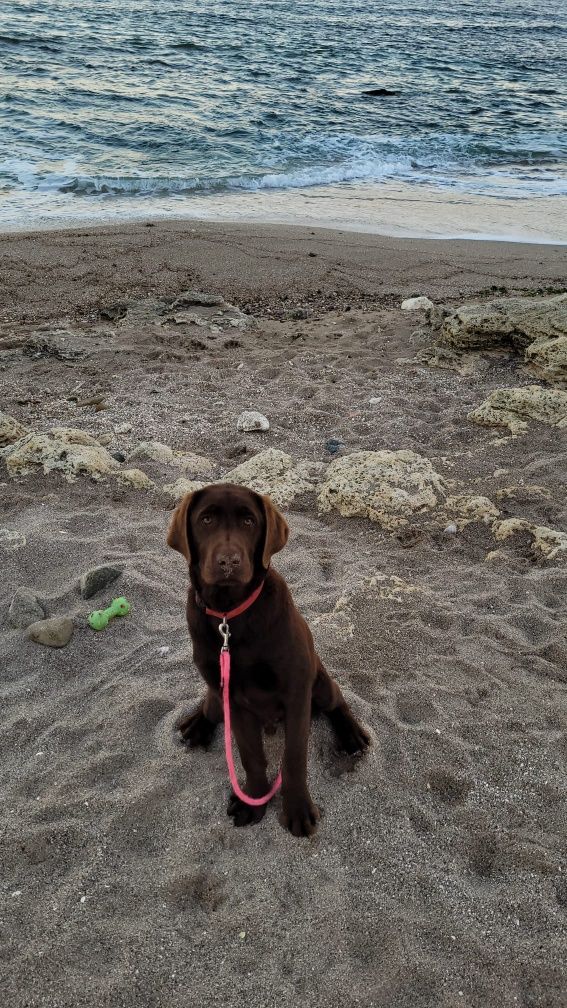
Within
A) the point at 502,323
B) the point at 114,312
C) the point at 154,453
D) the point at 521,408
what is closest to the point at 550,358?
the point at 502,323

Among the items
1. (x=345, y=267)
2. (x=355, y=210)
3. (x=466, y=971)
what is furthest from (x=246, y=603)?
(x=355, y=210)

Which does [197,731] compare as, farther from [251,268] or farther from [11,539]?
[251,268]

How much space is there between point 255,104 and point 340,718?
21.2 metres

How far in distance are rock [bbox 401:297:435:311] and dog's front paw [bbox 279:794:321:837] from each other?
22.9ft

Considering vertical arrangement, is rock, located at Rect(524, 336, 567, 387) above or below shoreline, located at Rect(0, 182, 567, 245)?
above

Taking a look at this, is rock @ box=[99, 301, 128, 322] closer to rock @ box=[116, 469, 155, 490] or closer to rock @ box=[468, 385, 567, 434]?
rock @ box=[116, 469, 155, 490]

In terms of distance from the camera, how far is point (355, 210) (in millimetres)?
13625

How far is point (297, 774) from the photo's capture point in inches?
114

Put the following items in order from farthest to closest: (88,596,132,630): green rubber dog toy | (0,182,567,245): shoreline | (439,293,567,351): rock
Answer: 1. (0,182,567,245): shoreline
2. (439,293,567,351): rock
3. (88,596,132,630): green rubber dog toy

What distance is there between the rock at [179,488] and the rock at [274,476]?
0.90ft

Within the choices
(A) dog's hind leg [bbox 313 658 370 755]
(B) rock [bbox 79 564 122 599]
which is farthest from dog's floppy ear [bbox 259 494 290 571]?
(B) rock [bbox 79 564 122 599]

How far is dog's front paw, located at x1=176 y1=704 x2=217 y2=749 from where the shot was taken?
3389 mm

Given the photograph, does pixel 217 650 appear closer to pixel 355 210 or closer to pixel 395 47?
pixel 355 210

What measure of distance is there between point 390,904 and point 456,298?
26.3 feet
